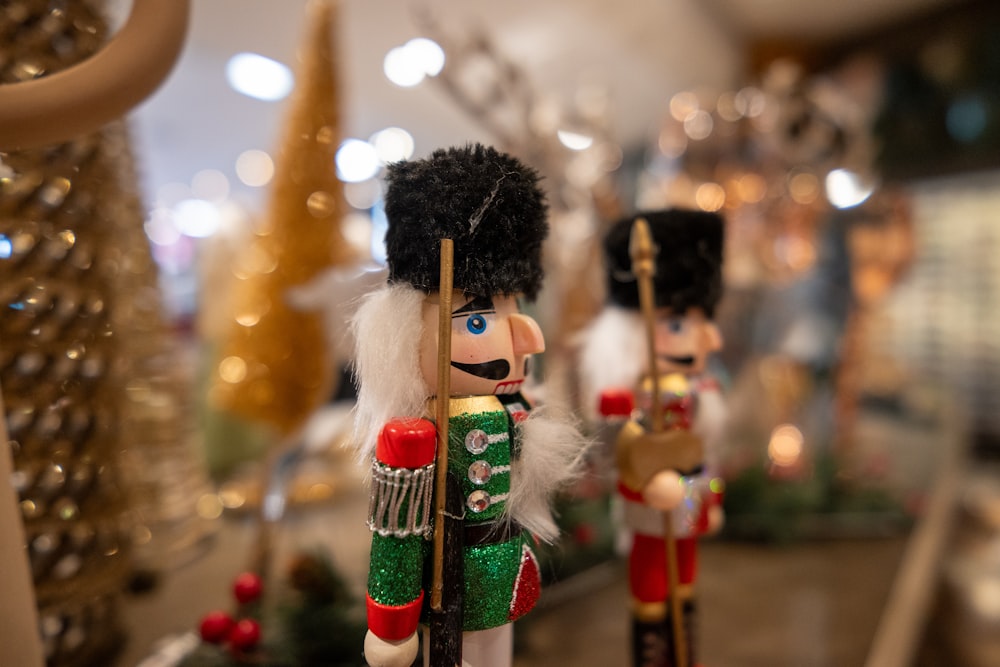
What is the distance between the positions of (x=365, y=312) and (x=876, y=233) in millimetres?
2069

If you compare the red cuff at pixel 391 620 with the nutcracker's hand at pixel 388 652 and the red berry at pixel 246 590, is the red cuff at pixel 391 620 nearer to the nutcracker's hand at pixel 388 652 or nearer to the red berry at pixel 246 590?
the nutcracker's hand at pixel 388 652

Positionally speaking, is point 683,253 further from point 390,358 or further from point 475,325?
point 390,358

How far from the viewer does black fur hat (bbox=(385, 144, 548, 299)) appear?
0.68m

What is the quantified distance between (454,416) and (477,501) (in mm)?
109

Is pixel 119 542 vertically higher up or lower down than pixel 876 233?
lower down

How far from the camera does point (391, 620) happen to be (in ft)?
2.06

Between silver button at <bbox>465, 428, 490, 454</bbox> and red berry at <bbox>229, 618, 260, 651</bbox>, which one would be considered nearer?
silver button at <bbox>465, 428, 490, 454</bbox>

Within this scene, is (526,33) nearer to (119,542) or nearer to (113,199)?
(113,199)

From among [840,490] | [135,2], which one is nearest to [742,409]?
[840,490]

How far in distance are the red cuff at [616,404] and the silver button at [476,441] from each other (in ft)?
1.07

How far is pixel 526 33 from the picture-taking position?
1995mm

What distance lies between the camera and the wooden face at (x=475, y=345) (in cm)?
71

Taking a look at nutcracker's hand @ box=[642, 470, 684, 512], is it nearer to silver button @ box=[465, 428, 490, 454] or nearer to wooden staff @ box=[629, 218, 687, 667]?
wooden staff @ box=[629, 218, 687, 667]

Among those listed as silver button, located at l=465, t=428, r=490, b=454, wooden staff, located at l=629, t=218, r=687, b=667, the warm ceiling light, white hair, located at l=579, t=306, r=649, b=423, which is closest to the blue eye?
silver button, located at l=465, t=428, r=490, b=454
